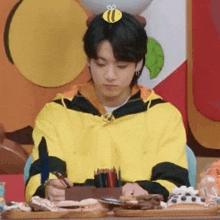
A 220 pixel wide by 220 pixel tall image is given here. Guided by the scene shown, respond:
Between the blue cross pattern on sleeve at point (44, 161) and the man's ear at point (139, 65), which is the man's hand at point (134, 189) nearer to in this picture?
the blue cross pattern on sleeve at point (44, 161)

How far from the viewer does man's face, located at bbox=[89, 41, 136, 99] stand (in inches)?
84.8

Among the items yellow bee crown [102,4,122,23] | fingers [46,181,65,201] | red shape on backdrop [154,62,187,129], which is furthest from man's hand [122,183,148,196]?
red shape on backdrop [154,62,187,129]

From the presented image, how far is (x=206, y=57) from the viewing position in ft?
9.41

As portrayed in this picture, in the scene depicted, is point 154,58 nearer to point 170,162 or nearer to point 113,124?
point 113,124

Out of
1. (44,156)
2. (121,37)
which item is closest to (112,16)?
Answer: (121,37)

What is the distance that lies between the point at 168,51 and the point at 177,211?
1.44 metres

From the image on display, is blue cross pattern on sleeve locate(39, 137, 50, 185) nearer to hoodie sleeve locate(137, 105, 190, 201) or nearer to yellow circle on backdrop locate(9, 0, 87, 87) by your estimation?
hoodie sleeve locate(137, 105, 190, 201)

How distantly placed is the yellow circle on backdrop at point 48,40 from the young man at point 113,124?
Result: 0.55 m

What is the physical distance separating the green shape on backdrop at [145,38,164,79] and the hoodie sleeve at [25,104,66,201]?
665 millimetres

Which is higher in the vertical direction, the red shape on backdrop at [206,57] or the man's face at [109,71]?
the red shape on backdrop at [206,57]

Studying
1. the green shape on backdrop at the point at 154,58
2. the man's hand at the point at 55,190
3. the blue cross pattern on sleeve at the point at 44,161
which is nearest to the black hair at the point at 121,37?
the blue cross pattern on sleeve at the point at 44,161

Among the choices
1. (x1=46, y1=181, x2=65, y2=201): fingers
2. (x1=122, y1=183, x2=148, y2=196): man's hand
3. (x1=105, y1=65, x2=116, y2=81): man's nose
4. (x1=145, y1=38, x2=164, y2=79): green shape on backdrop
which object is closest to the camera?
(x1=46, y1=181, x2=65, y2=201): fingers

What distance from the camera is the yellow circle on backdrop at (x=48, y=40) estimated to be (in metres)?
2.86

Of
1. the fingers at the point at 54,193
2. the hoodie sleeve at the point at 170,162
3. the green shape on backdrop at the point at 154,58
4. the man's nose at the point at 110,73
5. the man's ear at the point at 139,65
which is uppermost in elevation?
the green shape on backdrop at the point at 154,58
